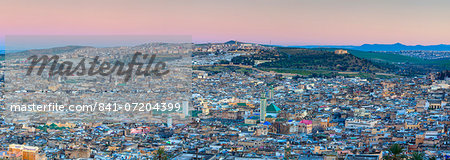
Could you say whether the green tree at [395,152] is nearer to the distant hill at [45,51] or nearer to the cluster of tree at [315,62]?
the distant hill at [45,51]

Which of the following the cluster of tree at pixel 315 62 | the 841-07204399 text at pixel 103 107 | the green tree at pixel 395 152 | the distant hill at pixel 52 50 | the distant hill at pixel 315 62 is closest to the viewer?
the green tree at pixel 395 152

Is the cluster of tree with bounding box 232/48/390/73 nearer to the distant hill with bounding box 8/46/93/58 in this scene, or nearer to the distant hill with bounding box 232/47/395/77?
the distant hill with bounding box 232/47/395/77

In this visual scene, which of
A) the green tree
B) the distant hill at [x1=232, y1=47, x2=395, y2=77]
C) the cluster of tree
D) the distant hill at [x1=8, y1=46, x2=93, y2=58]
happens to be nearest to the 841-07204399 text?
the green tree

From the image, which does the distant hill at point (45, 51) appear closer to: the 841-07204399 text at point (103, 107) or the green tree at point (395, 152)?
the 841-07204399 text at point (103, 107)

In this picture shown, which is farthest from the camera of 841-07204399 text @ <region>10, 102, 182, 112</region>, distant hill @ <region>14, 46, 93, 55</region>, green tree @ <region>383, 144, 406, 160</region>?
distant hill @ <region>14, 46, 93, 55</region>

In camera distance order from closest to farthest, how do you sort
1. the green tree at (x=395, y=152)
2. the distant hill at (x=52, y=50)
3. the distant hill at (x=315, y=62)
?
the green tree at (x=395, y=152)
the distant hill at (x=52, y=50)
the distant hill at (x=315, y=62)

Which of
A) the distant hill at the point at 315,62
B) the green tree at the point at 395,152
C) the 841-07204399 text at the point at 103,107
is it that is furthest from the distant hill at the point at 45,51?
the green tree at the point at 395,152

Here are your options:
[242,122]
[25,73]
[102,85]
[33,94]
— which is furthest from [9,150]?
[25,73]

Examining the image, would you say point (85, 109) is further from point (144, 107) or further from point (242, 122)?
point (242, 122)

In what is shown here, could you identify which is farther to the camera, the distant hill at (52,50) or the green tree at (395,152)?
the distant hill at (52,50)

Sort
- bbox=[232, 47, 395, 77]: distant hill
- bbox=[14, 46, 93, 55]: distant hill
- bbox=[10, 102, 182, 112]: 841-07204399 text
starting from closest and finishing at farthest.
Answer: bbox=[10, 102, 182, 112]: 841-07204399 text
bbox=[14, 46, 93, 55]: distant hill
bbox=[232, 47, 395, 77]: distant hill

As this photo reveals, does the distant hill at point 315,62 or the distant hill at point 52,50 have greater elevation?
the distant hill at point 52,50
